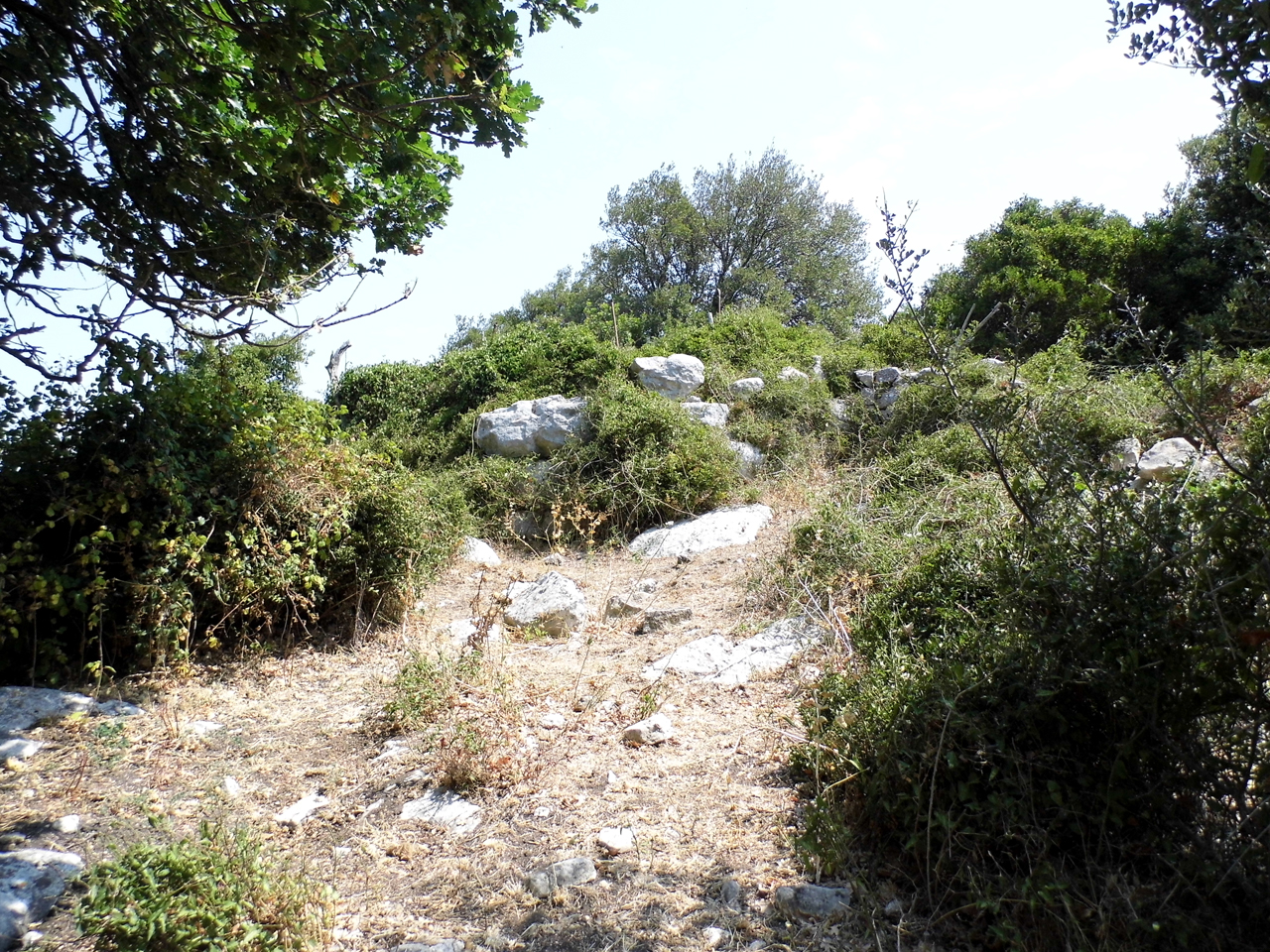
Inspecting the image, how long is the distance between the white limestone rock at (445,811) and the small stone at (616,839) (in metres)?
0.60

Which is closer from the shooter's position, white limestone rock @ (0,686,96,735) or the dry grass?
the dry grass

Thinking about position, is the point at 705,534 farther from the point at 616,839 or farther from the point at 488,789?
the point at 616,839

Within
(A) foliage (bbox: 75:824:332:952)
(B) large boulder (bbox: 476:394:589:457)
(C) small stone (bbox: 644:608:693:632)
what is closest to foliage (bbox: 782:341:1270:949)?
(A) foliage (bbox: 75:824:332:952)

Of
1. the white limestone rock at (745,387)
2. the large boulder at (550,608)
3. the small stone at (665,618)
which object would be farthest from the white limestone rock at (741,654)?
the white limestone rock at (745,387)

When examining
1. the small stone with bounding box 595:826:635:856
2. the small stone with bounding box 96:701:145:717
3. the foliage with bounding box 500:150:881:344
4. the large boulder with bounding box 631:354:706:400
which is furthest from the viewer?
the foliage with bounding box 500:150:881:344

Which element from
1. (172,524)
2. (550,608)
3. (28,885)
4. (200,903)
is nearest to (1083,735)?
(200,903)

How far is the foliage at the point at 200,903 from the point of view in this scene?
2408 millimetres

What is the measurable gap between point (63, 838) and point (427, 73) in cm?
365

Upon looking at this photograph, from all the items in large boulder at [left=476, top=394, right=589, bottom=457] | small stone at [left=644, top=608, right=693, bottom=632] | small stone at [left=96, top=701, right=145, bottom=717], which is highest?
large boulder at [left=476, top=394, right=589, bottom=457]

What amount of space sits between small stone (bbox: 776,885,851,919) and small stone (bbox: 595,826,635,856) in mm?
675

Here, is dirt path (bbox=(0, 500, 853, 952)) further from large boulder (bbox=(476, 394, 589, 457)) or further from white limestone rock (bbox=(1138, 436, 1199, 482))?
large boulder (bbox=(476, 394, 589, 457))

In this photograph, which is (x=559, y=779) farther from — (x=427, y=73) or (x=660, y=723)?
(x=427, y=73)

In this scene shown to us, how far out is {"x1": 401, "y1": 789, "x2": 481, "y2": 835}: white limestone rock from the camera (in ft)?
11.6

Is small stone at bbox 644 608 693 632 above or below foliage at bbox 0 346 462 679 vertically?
below
